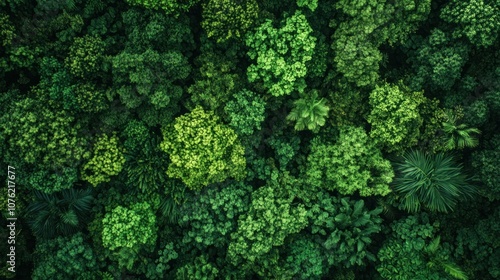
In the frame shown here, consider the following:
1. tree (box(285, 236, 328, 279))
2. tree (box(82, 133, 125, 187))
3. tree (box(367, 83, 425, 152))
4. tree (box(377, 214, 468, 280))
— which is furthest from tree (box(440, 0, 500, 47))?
tree (box(82, 133, 125, 187))

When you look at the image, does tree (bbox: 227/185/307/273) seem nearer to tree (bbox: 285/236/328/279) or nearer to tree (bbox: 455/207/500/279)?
tree (bbox: 285/236/328/279)

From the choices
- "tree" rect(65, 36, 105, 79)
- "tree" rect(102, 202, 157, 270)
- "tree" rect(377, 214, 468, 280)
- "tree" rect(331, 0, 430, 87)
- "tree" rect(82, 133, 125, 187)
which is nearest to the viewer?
"tree" rect(65, 36, 105, 79)

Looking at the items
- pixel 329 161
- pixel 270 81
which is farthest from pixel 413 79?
pixel 270 81

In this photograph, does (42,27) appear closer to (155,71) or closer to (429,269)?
(155,71)

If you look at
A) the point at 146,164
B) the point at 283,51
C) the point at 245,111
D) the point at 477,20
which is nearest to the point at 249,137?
the point at 245,111

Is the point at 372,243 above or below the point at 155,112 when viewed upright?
below

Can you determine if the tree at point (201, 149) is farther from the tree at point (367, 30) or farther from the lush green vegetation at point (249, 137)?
the tree at point (367, 30)
